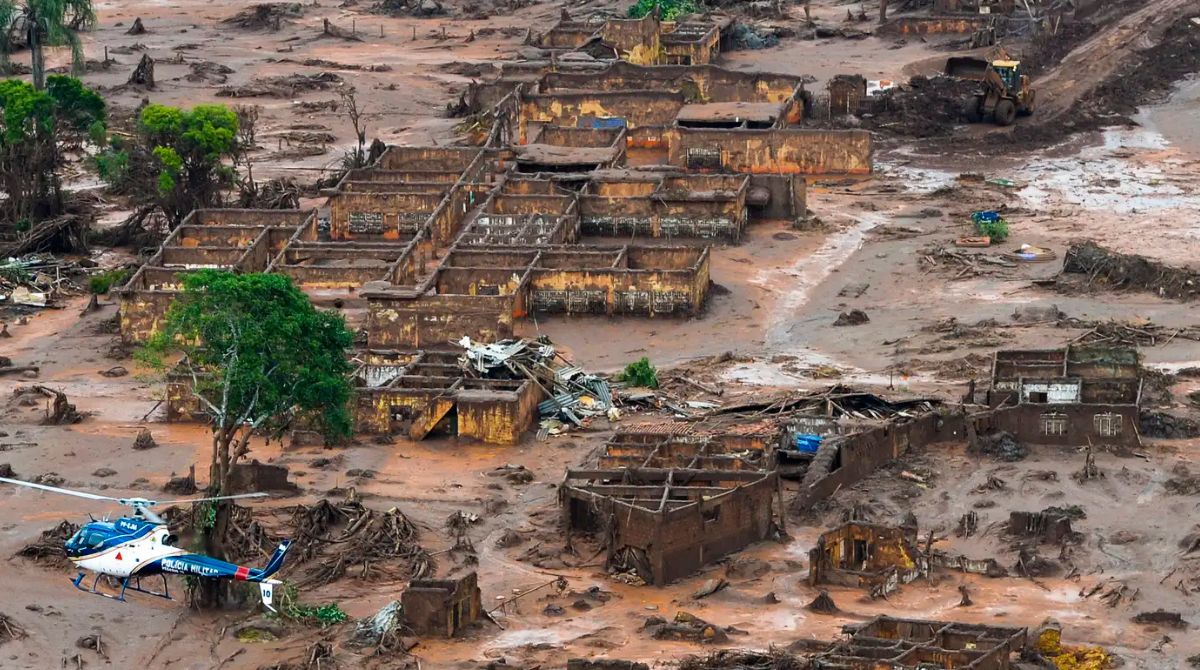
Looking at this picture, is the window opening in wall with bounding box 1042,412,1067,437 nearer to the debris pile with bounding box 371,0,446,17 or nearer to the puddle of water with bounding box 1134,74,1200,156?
the puddle of water with bounding box 1134,74,1200,156

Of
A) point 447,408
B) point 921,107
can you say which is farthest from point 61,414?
point 921,107

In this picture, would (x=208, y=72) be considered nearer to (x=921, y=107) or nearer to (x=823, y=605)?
(x=921, y=107)

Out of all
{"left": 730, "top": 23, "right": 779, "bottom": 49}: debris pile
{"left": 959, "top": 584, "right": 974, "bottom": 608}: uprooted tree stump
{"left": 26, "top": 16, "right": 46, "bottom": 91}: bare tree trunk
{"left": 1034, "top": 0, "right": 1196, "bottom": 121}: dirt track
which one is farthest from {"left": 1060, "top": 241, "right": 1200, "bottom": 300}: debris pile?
{"left": 730, "top": 23, "right": 779, "bottom": 49}: debris pile

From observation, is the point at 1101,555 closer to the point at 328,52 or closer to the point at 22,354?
the point at 22,354

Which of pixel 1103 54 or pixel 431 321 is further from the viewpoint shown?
pixel 1103 54

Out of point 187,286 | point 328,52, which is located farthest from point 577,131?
point 187,286

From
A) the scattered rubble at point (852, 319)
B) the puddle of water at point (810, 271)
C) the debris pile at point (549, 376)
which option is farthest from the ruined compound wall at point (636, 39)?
the debris pile at point (549, 376)
